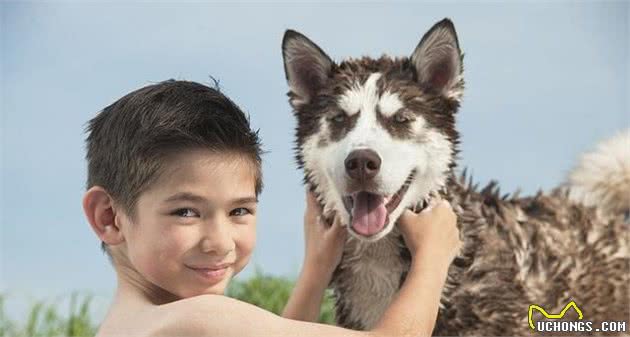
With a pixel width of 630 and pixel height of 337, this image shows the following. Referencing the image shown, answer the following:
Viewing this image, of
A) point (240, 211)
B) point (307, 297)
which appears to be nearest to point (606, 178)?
point (307, 297)

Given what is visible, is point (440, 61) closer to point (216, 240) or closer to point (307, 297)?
point (307, 297)

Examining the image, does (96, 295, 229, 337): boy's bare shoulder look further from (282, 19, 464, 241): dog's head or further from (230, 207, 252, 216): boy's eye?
(282, 19, 464, 241): dog's head

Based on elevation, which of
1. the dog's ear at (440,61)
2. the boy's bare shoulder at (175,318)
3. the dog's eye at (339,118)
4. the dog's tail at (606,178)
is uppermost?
the dog's tail at (606,178)

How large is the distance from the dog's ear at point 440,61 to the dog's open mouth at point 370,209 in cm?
42

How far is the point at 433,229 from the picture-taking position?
3.49 metres

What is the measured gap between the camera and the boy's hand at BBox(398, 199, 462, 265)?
3.37 meters

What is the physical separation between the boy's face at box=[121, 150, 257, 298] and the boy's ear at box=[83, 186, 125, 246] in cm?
5

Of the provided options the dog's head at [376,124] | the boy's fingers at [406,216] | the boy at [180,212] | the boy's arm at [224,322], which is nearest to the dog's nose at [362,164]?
the dog's head at [376,124]

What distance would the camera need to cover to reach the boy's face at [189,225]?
2.38 meters

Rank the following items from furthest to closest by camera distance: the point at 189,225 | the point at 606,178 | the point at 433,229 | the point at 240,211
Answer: the point at 606,178 < the point at 433,229 < the point at 240,211 < the point at 189,225

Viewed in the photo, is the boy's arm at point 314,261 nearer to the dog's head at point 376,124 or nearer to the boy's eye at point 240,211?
the dog's head at point 376,124

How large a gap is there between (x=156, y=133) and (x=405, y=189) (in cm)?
138

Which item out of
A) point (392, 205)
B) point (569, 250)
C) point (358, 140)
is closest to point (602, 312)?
point (569, 250)

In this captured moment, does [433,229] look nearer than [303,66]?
Yes
